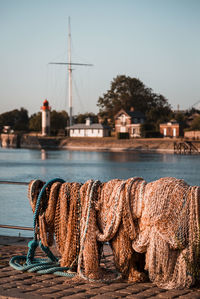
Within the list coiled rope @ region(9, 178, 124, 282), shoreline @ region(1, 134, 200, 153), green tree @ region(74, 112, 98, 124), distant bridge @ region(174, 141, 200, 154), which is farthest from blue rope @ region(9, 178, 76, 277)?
green tree @ region(74, 112, 98, 124)

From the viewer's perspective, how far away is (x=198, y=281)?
15.6ft

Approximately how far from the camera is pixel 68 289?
4.62 m

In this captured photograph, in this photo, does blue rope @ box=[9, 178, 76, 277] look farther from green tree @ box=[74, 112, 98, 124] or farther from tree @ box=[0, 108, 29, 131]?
tree @ box=[0, 108, 29, 131]

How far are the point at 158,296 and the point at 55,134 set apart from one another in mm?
136966

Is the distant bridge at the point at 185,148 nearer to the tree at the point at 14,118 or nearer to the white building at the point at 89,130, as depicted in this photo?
the white building at the point at 89,130

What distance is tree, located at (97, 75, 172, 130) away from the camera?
138 m

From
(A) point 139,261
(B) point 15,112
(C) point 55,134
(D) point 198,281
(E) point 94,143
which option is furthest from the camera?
(B) point 15,112

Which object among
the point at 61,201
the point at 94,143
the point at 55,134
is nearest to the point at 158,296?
the point at 61,201

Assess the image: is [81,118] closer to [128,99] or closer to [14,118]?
[128,99]

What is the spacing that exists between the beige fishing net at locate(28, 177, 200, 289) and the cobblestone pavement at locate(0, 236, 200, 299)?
0.39 ft

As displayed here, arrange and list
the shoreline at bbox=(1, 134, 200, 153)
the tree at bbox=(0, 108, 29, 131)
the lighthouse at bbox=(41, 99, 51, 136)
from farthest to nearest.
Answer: the tree at bbox=(0, 108, 29, 131)
the lighthouse at bbox=(41, 99, 51, 136)
the shoreline at bbox=(1, 134, 200, 153)

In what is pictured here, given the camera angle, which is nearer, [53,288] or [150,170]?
[53,288]

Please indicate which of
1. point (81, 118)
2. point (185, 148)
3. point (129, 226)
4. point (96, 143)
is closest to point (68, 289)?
point (129, 226)

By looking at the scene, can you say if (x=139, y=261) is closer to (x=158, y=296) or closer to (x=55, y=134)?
(x=158, y=296)
